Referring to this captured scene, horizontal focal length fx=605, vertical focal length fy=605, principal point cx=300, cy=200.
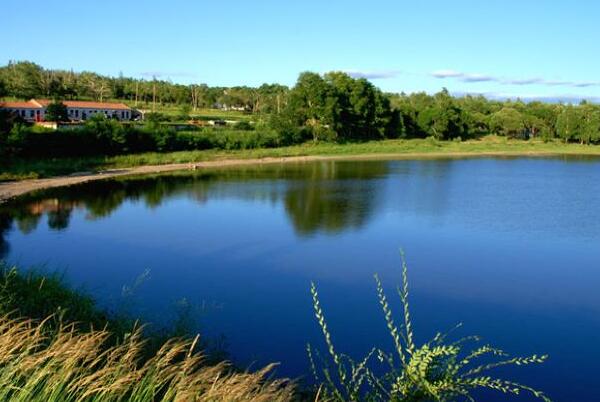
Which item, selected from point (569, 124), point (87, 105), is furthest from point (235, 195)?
point (569, 124)

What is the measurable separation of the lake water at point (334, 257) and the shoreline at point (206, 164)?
1.38 meters

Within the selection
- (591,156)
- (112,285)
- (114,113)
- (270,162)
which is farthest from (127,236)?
(591,156)

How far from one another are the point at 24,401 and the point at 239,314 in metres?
7.98

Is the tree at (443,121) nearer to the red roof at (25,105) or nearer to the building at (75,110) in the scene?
the building at (75,110)

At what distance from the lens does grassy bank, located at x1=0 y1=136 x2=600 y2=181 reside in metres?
32.2

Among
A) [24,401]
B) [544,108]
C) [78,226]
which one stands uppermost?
[544,108]

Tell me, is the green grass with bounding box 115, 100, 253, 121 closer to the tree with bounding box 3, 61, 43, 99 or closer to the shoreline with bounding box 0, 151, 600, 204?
the tree with bounding box 3, 61, 43, 99

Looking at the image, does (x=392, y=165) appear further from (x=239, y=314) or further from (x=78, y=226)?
(x=239, y=314)

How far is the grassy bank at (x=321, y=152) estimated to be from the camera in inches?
1267

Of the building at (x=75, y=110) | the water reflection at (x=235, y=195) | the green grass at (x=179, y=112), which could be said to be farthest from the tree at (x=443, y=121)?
the building at (x=75, y=110)

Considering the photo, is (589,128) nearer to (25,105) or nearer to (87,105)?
(87,105)

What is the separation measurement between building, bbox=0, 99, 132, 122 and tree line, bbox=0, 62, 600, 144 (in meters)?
3.31

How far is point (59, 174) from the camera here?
32312 millimetres

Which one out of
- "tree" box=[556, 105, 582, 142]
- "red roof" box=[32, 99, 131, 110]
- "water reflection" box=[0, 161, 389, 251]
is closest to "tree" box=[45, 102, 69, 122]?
"red roof" box=[32, 99, 131, 110]
